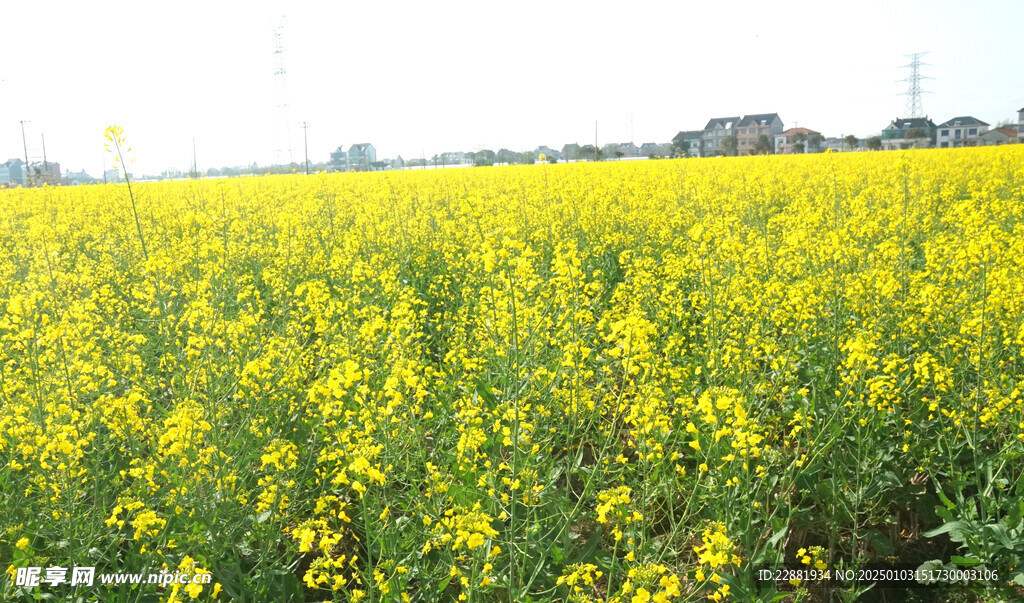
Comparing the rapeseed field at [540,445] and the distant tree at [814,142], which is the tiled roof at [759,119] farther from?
the rapeseed field at [540,445]

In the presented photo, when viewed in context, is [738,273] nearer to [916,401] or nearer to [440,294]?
[916,401]

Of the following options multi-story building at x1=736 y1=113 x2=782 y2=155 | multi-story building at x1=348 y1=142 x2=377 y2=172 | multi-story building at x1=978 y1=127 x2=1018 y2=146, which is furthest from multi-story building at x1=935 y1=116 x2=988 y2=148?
multi-story building at x1=348 y1=142 x2=377 y2=172

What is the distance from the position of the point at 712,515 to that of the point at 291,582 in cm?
192

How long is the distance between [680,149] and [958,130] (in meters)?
59.1

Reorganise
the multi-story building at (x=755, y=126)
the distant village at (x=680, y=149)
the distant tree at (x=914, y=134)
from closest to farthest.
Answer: the distant village at (x=680, y=149) < the distant tree at (x=914, y=134) < the multi-story building at (x=755, y=126)

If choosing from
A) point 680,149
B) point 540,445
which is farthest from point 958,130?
point 540,445

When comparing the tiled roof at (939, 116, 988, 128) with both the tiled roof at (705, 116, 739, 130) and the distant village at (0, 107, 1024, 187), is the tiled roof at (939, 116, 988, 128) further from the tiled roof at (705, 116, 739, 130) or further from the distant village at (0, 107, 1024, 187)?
the tiled roof at (705, 116, 739, 130)

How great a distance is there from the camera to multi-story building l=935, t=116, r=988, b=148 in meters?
67.2

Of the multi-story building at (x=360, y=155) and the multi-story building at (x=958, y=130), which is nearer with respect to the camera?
the multi-story building at (x=360, y=155)

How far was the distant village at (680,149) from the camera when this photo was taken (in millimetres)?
32469

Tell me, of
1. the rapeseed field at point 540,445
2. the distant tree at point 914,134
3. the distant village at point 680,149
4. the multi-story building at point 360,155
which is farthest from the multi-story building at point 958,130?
the rapeseed field at point 540,445

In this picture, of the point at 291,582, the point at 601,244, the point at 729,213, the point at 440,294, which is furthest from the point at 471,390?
the point at 729,213

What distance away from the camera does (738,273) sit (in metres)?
4.37

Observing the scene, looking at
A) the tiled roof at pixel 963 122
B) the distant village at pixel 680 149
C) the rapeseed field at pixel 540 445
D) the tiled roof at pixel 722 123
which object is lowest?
the rapeseed field at pixel 540 445
